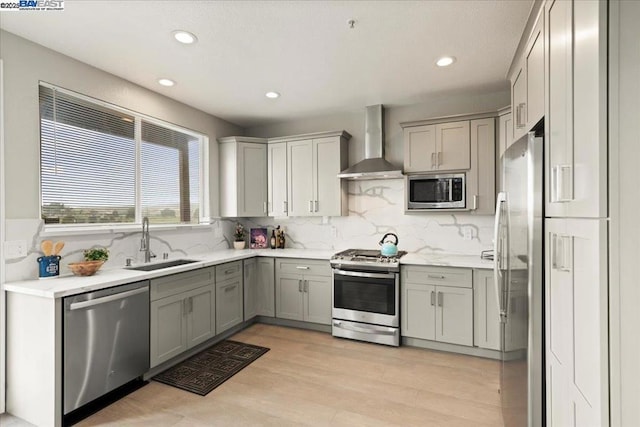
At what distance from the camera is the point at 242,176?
427cm

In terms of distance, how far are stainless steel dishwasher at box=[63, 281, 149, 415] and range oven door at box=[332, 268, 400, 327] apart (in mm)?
1930

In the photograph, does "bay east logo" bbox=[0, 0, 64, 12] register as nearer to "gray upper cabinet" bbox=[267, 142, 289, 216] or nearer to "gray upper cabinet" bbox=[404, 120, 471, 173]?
"gray upper cabinet" bbox=[267, 142, 289, 216]

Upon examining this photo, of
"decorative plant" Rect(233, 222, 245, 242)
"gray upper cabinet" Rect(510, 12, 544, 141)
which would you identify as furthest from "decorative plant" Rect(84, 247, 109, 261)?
"gray upper cabinet" Rect(510, 12, 544, 141)

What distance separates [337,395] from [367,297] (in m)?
1.17

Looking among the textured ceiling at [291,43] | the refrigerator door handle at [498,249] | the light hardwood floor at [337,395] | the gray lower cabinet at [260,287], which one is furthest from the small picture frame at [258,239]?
the refrigerator door handle at [498,249]

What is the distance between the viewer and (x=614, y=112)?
3.16ft

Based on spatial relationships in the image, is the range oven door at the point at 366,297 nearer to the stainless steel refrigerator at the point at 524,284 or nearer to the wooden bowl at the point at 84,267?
the stainless steel refrigerator at the point at 524,284

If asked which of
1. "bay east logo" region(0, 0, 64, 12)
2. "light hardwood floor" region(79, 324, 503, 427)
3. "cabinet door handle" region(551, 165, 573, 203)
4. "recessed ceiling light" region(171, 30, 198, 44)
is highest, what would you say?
"bay east logo" region(0, 0, 64, 12)

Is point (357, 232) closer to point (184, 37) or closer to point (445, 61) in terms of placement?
point (445, 61)

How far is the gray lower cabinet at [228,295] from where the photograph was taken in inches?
136

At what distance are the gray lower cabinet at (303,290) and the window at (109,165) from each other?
4.50 feet

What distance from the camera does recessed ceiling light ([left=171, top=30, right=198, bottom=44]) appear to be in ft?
7.43

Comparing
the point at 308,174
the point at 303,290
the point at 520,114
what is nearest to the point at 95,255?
the point at 303,290

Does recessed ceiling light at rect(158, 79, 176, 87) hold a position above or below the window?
above
